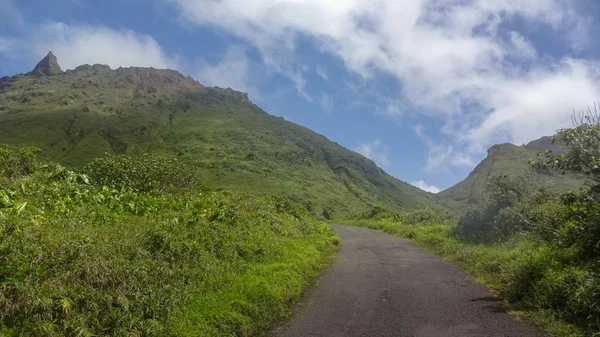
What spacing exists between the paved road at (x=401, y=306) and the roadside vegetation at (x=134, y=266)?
971mm

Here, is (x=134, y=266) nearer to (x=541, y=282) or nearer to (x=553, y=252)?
(x=541, y=282)

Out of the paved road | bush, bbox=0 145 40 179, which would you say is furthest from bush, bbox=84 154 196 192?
the paved road

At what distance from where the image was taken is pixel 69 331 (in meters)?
6.87

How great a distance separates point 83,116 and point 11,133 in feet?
106

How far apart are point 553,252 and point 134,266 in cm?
1077

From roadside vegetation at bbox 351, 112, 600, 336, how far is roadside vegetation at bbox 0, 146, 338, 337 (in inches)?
224

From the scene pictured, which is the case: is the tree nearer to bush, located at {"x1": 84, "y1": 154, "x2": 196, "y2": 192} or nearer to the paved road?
the paved road

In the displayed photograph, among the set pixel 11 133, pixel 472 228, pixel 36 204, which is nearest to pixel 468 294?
pixel 472 228

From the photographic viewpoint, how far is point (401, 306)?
992 cm

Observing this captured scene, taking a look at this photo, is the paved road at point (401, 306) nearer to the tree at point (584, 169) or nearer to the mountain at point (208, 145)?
the tree at point (584, 169)

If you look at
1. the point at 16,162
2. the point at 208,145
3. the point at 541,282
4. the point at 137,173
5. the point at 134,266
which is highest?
the point at 208,145

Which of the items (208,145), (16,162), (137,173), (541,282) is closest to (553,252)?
(541,282)

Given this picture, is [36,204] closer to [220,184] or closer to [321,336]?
[321,336]

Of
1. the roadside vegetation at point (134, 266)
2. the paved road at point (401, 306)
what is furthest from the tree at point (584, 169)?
the roadside vegetation at point (134, 266)
